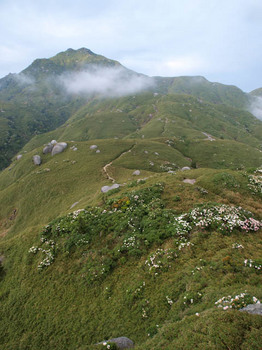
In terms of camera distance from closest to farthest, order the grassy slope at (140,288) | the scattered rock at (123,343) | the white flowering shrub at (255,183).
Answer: the grassy slope at (140,288), the scattered rock at (123,343), the white flowering shrub at (255,183)

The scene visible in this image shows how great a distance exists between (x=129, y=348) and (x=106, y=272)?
22.3ft

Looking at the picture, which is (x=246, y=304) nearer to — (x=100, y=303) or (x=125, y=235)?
(x=100, y=303)

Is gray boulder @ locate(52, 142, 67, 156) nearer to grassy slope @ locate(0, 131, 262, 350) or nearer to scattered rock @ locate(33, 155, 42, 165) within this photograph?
scattered rock @ locate(33, 155, 42, 165)

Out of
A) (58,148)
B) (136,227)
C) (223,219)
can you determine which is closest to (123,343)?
(136,227)

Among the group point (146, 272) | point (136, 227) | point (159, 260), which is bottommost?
point (146, 272)

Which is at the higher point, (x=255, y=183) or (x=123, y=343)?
(x=255, y=183)

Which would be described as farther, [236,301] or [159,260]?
[159,260]

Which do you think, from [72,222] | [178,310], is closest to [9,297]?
[72,222]

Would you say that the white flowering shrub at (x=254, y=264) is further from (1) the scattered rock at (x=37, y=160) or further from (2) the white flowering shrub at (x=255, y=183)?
(1) the scattered rock at (x=37, y=160)

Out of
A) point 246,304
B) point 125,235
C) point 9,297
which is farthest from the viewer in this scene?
point 125,235

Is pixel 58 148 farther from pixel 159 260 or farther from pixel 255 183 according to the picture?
pixel 159 260

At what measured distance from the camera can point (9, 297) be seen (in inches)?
711

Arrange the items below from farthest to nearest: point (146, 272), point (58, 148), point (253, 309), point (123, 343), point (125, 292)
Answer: point (58, 148) → point (146, 272) → point (125, 292) → point (123, 343) → point (253, 309)

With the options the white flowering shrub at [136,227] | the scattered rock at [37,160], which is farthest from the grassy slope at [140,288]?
the scattered rock at [37,160]
